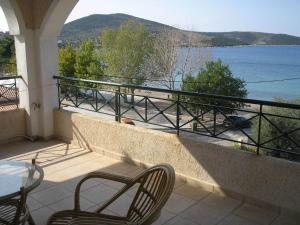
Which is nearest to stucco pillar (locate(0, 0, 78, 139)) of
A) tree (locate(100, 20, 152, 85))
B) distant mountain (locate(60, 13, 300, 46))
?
tree (locate(100, 20, 152, 85))

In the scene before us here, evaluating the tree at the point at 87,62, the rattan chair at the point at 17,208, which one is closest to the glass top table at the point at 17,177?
the rattan chair at the point at 17,208

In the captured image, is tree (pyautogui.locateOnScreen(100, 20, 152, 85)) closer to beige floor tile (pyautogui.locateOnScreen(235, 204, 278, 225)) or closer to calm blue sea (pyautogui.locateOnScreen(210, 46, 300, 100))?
calm blue sea (pyautogui.locateOnScreen(210, 46, 300, 100))

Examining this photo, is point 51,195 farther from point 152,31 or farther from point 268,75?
point 268,75

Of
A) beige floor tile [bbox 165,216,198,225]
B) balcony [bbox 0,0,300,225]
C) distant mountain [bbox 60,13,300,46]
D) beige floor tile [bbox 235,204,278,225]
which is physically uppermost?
distant mountain [bbox 60,13,300,46]

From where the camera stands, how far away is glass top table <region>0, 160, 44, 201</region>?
2.22 metres

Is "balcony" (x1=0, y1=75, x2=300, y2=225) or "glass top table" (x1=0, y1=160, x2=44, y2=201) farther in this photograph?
"balcony" (x1=0, y1=75, x2=300, y2=225)

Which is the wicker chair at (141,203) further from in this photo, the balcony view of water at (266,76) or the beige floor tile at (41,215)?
the balcony view of water at (266,76)

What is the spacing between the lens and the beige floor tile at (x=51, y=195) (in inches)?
126

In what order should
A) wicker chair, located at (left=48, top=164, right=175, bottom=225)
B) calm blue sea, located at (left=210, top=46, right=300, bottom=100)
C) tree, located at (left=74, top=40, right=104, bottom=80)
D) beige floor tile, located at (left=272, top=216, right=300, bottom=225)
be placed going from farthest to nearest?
calm blue sea, located at (left=210, top=46, right=300, bottom=100) → tree, located at (left=74, top=40, right=104, bottom=80) → beige floor tile, located at (left=272, top=216, right=300, bottom=225) → wicker chair, located at (left=48, top=164, right=175, bottom=225)

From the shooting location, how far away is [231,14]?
31828 mm

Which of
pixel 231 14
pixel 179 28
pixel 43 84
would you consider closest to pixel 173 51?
pixel 179 28

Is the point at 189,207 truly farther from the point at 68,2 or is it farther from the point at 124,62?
the point at 124,62

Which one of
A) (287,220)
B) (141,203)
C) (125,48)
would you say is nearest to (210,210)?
(287,220)

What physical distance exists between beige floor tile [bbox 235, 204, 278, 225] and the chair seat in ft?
4.38
